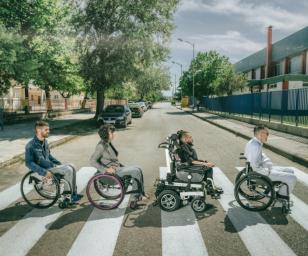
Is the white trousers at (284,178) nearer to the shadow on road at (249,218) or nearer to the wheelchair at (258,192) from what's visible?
the wheelchair at (258,192)

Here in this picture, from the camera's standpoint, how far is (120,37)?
2606 centimetres

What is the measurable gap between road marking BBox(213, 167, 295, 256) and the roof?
35.4 meters

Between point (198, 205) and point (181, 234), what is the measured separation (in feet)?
3.55

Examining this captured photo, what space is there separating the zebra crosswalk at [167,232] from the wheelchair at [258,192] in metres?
0.17

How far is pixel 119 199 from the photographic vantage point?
621cm

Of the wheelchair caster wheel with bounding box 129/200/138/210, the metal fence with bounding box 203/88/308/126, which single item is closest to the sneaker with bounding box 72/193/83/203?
the wheelchair caster wheel with bounding box 129/200/138/210

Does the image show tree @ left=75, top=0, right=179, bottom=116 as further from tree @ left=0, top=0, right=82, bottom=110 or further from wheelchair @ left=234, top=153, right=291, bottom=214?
wheelchair @ left=234, top=153, right=291, bottom=214

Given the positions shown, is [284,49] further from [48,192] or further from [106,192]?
[48,192]

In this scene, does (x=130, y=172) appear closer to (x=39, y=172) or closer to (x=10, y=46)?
(x=39, y=172)

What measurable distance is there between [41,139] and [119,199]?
1682 millimetres

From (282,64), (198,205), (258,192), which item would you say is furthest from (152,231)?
(282,64)

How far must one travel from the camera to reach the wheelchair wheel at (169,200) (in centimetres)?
592

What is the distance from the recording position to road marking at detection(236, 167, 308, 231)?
5.44 meters

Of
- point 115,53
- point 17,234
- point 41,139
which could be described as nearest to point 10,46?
point 115,53
